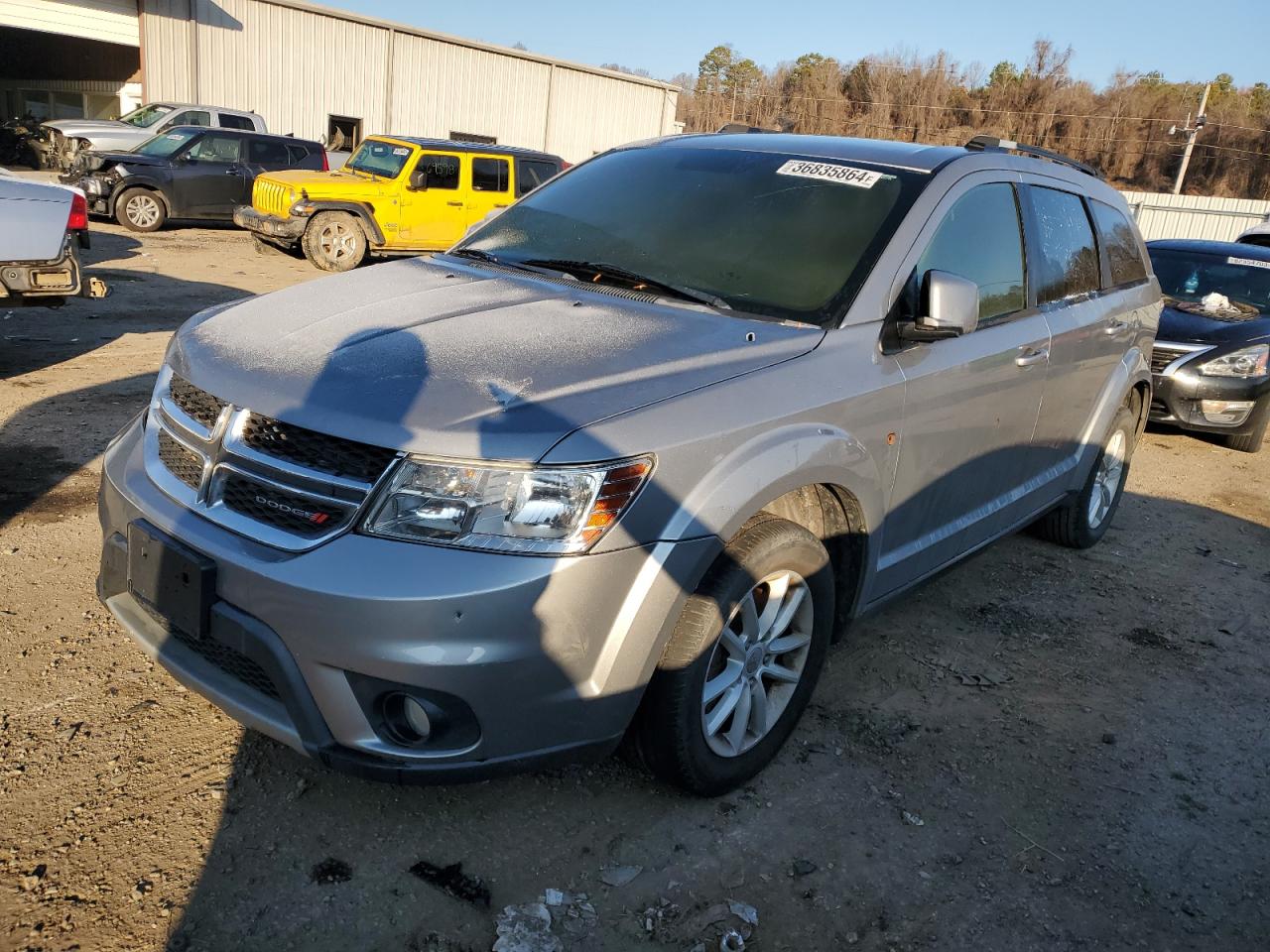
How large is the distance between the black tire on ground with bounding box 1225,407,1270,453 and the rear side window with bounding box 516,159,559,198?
952 centimetres

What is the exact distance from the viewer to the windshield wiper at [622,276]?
3119 millimetres

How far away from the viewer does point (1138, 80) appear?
191 feet

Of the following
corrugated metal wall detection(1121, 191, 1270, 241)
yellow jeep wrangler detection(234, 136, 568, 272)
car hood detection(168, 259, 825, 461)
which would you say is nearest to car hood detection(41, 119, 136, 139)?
yellow jeep wrangler detection(234, 136, 568, 272)

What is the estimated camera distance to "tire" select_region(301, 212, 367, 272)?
13.1m

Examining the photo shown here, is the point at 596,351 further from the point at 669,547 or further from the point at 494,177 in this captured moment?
the point at 494,177

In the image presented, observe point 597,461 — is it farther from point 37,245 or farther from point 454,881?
point 37,245

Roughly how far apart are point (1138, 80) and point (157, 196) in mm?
59232

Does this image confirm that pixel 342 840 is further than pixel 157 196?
No

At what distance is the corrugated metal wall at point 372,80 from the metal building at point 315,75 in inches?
1.2

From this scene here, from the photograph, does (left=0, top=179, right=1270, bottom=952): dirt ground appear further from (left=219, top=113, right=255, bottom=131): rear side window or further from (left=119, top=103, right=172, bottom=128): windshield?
(left=119, top=103, right=172, bottom=128): windshield

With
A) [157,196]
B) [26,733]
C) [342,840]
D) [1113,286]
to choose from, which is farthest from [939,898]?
[157,196]

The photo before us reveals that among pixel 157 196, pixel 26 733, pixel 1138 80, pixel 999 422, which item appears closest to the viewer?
pixel 26 733

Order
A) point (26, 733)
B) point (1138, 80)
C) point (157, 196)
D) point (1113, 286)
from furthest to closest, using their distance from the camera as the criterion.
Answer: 1. point (1138, 80)
2. point (157, 196)
3. point (1113, 286)
4. point (26, 733)

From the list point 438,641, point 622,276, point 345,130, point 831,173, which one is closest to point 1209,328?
point 831,173
